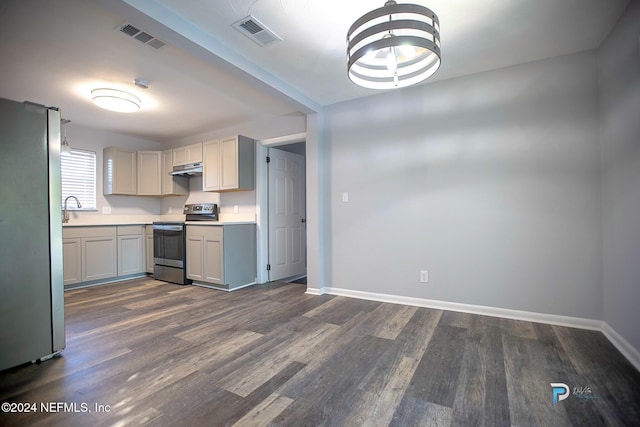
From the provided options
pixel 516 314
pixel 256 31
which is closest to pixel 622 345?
pixel 516 314

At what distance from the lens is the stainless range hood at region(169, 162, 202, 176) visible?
4520 mm

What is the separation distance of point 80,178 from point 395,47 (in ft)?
16.4

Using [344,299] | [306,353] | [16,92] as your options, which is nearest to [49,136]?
[16,92]

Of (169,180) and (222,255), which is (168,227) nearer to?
(169,180)

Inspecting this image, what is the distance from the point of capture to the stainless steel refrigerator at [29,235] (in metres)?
1.83

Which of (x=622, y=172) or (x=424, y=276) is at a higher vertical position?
(x=622, y=172)

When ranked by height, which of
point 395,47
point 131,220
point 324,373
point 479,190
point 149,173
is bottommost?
point 324,373

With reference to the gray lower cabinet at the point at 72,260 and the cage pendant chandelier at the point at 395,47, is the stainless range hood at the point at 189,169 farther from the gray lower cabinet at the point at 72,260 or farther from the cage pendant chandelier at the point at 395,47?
the cage pendant chandelier at the point at 395,47

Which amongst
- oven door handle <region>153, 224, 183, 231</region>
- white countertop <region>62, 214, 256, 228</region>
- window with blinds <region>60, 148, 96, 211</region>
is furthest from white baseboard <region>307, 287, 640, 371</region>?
window with blinds <region>60, 148, 96, 211</region>

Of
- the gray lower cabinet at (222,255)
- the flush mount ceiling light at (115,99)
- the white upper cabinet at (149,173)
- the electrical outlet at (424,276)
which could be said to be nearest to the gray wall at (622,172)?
the electrical outlet at (424,276)

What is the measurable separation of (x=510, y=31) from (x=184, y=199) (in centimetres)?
503

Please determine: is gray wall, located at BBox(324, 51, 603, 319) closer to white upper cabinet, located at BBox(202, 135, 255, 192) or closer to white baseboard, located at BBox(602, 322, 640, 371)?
white baseboard, located at BBox(602, 322, 640, 371)

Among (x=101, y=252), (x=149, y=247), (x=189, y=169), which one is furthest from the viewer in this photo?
(x=149, y=247)

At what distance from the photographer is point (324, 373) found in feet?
5.91
